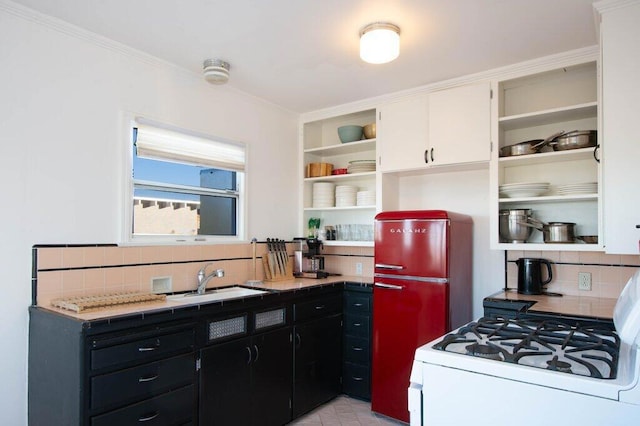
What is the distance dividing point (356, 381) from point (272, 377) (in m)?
0.92

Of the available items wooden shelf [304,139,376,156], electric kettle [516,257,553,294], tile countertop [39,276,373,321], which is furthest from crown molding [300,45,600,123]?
tile countertop [39,276,373,321]

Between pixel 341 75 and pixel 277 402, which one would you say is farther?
pixel 341 75

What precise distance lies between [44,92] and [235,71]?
1.25 metres

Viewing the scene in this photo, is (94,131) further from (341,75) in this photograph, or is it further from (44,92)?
(341,75)

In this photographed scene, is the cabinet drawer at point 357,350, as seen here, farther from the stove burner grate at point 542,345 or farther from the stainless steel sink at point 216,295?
the stove burner grate at point 542,345

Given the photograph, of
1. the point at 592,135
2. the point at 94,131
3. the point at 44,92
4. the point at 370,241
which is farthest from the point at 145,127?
the point at 592,135

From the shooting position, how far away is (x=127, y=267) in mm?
2605

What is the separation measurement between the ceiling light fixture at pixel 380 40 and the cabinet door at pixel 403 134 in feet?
3.45

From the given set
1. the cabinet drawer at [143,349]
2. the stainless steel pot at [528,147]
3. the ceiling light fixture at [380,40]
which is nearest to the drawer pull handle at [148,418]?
the cabinet drawer at [143,349]

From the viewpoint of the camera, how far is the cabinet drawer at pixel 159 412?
1.95 m

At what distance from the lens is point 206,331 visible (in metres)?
2.42

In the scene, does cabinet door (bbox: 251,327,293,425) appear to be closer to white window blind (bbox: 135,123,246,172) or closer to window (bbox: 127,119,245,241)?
window (bbox: 127,119,245,241)

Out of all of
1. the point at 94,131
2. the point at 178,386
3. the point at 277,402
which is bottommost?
the point at 277,402

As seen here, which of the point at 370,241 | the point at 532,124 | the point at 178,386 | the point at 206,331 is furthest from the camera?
the point at 370,241
